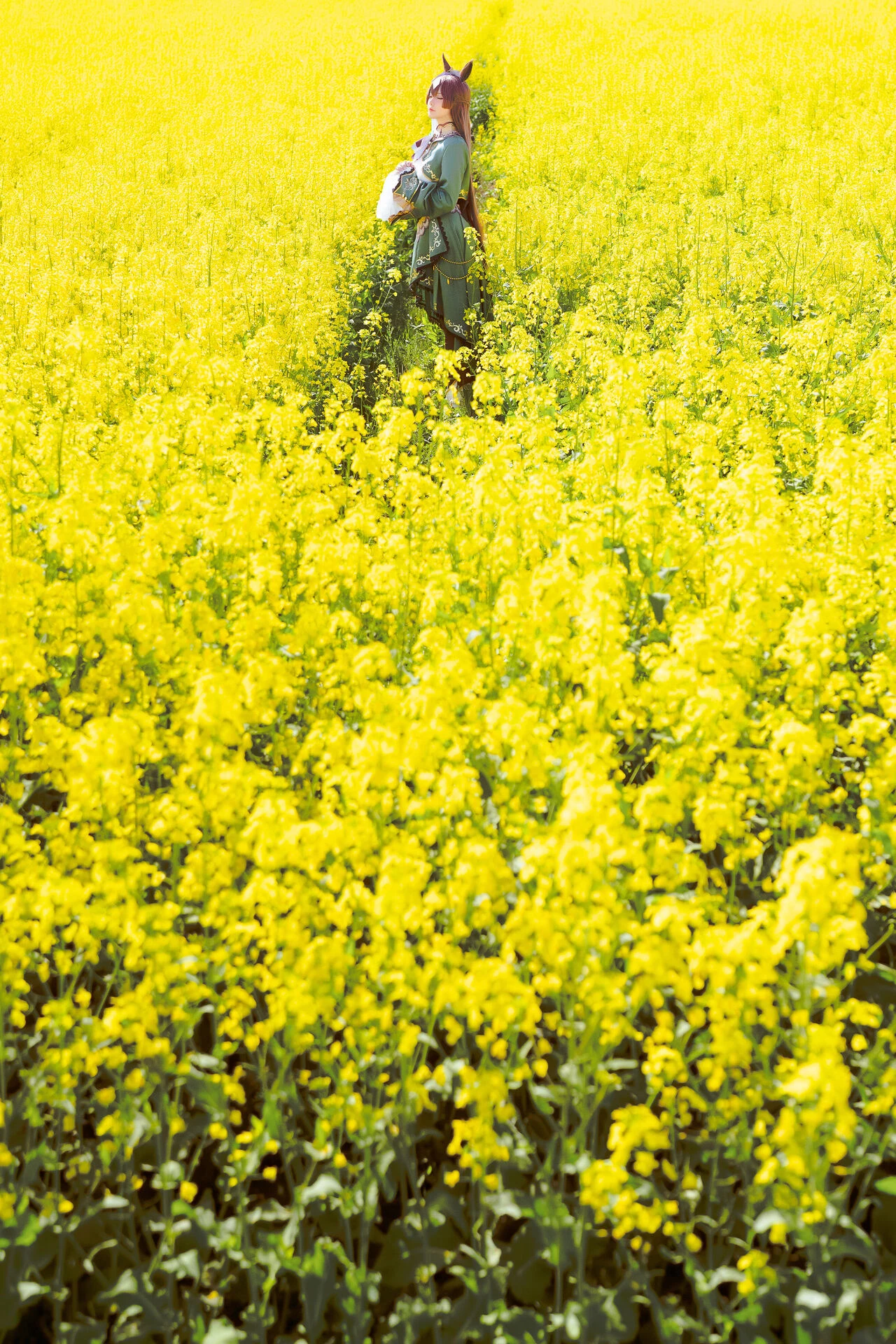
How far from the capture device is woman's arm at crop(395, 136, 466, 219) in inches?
347

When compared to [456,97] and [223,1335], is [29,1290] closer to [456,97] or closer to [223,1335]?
[223,1335]

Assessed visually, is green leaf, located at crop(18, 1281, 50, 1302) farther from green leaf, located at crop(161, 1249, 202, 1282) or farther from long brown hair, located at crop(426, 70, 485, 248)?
long brown hair, located at crop(426, 70, 485, 248)

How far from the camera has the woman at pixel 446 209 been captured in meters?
8.82

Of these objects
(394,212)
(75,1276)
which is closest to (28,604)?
(75,1276)

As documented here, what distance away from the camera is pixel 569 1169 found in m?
2.84

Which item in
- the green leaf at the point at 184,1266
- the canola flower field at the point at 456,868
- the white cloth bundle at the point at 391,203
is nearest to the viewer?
the canola flower field at the point at 456,868

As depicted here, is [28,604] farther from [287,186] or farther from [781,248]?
[287,186]

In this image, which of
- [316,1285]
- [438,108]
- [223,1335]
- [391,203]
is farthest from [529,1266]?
[391,203]

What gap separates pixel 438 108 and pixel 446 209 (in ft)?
2.61

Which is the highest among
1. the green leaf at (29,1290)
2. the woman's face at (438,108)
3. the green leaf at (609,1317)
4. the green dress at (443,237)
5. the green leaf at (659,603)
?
the woman's face at (438,108)

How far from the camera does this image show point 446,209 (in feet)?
29.5

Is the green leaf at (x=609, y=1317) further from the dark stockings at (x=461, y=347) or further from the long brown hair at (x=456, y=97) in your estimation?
the long brown hair at (x=456, y=97)

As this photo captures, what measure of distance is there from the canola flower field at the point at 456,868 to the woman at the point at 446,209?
1484mm

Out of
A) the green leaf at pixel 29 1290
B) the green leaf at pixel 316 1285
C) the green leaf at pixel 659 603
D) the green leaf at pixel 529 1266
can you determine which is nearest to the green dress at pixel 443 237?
the green leaf at pixel 659 603
